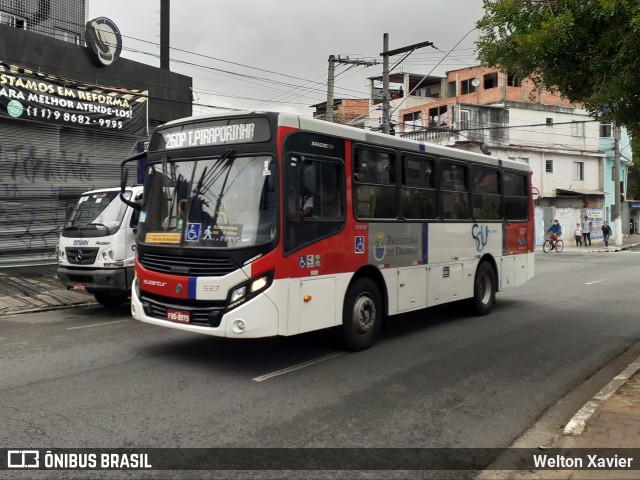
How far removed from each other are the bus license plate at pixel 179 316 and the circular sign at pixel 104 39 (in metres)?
11.9

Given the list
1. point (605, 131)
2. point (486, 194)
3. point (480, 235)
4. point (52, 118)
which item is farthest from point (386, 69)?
point (605, 131)

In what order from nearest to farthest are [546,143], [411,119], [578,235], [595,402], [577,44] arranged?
[595,402] → [577,44] → [578,235] → [546,143] → [411,119]

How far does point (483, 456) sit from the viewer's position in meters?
4.35

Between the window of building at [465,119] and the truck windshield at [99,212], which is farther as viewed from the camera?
the window of building at [465,119]

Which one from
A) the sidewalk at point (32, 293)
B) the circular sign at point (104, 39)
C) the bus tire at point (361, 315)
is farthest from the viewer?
the circular sign at point (104, 39)

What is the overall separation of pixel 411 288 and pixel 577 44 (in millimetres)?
3937

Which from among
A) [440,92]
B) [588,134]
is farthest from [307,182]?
[440,92]

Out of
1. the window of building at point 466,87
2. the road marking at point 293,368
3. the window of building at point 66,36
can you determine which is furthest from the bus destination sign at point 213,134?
the window of building at point 466,87

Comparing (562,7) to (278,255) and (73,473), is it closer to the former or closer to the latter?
(278,255)

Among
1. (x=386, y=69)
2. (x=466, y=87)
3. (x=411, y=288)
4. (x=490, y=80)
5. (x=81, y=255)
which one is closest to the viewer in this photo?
(x=411, y=288)

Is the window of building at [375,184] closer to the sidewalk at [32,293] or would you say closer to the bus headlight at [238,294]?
the bus headlight at [238,294]

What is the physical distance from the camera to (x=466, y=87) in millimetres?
52469

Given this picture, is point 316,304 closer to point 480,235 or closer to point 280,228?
point 280,228

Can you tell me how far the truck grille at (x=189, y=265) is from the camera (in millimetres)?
6148
